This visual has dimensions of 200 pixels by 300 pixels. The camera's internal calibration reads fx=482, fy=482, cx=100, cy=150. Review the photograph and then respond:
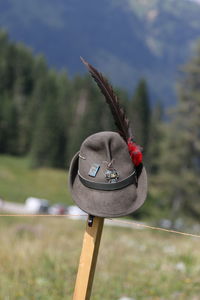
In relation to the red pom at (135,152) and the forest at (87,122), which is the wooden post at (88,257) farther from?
the forest at (87,122)

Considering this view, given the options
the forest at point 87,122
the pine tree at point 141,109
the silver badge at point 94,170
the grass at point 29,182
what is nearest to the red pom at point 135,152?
the silver badge at point 94,170

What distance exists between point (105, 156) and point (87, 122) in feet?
189

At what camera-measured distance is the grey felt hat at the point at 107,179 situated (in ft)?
10.3

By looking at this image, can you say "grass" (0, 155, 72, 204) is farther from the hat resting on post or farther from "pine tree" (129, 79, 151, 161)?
the hat resting on post

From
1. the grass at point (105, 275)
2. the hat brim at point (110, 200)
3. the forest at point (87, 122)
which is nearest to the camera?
the hat brim at point (110, 200)

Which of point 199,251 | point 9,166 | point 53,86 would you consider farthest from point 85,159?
point 53,86

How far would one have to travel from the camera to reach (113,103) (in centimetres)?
322

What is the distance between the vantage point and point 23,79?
7900 cm

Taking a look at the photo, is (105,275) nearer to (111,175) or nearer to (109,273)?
(109,273)

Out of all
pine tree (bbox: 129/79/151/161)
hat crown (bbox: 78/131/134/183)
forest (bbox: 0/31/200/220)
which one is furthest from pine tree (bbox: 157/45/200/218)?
pine tree (bbox: 129/79/151/161)

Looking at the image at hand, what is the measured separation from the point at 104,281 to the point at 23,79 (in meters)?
75.1

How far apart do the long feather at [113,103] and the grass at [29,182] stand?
42.4m

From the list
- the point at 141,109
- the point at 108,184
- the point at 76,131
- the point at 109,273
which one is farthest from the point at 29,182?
the point at 108,184

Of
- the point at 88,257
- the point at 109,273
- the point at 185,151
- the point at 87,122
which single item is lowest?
the point at 87,122
